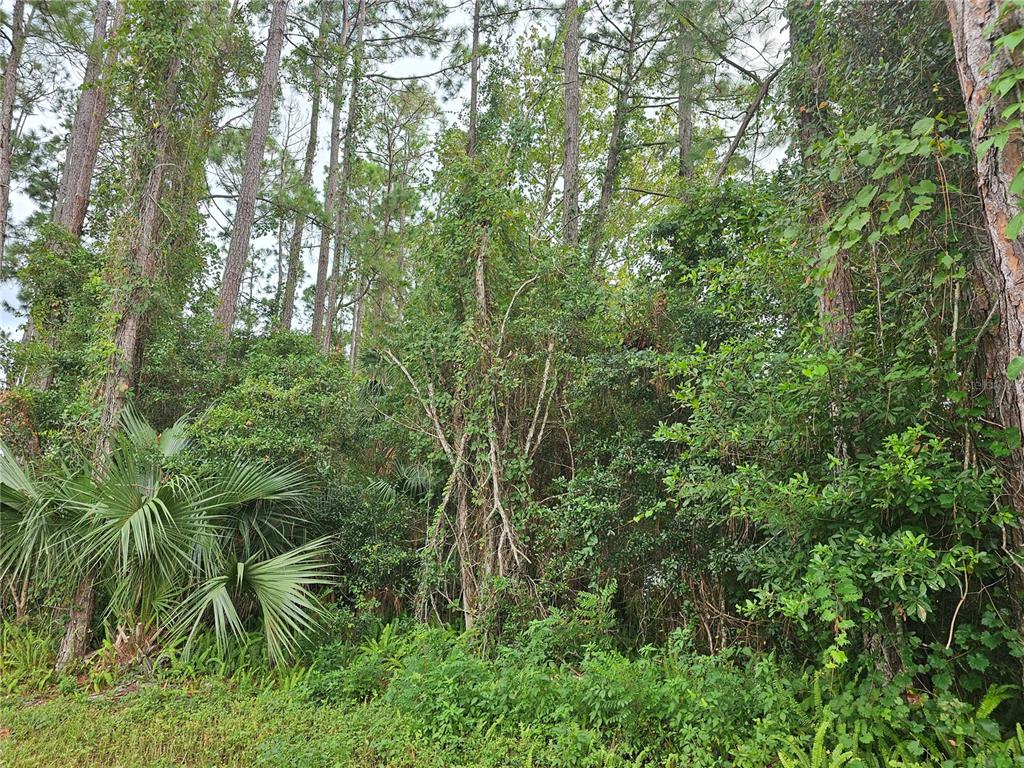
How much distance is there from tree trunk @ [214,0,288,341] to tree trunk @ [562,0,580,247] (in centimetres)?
499

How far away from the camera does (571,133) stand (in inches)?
381

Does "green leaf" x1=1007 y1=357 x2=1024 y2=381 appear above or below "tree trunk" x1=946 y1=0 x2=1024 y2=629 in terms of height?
below

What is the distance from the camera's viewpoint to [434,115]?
16.6m

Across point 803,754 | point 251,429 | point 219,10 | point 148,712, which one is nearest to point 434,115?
point 219,10

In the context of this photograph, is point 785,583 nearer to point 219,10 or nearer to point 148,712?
point 148,712

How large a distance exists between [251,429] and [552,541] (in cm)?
319

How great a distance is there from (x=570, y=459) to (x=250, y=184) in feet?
25.2

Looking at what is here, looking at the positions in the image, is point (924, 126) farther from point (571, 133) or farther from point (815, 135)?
point (571, 133)

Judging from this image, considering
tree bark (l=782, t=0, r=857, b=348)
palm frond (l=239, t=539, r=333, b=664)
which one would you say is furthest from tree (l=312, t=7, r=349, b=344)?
tree bark (l=782, t=0, r=857, b=348)

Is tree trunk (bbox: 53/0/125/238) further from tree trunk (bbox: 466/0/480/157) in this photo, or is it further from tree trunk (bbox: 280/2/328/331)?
tree trunk (bbox: 466/0/480/157)

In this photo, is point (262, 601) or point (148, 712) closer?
point (148, 712)

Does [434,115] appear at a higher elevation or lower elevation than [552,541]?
higher

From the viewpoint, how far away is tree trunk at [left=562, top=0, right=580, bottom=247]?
345 inches

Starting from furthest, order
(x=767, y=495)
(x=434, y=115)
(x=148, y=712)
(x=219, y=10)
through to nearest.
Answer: (x=434, y=115) → (x=219, y=10) → (x=148, y=712) → (x=767, y=495)
